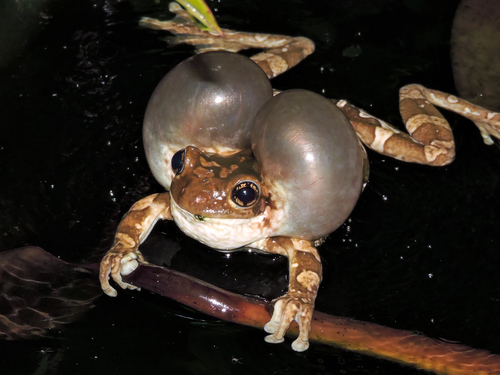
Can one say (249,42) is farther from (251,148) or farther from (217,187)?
(217,187)

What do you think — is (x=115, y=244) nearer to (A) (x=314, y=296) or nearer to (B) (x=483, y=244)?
(A) (x=314, y=296)

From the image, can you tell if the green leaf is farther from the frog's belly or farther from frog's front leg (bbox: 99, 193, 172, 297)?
frog's front leg (bbox: 99, 193, 172, 297)

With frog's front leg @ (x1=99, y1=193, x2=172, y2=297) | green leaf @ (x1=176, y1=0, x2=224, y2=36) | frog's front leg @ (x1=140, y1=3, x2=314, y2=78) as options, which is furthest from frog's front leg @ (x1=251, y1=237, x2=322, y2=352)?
green leaf @ (x1=176, y1=0, x2=224, y2=36)

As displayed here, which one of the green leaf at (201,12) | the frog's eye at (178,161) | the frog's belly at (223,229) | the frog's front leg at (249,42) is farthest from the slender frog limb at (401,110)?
the green leaf at (201,12)

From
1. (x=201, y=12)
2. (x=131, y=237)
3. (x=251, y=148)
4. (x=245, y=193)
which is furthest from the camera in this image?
(x=131, y=237)

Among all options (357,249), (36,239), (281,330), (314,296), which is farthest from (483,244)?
(36,239)

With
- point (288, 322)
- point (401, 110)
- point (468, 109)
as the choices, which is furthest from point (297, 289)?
point (468, 109)
